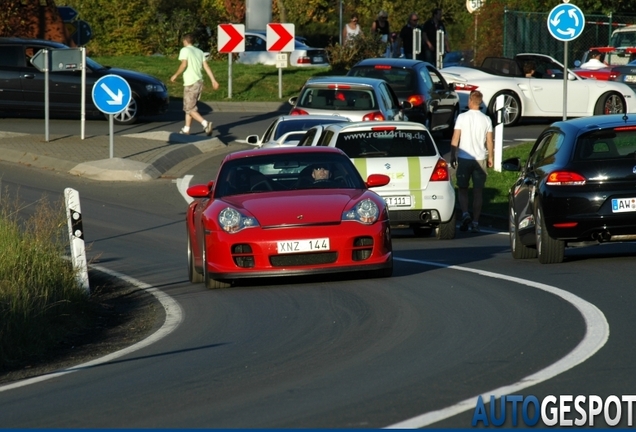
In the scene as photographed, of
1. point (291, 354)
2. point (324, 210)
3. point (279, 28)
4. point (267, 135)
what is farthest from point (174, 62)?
point (291, 354)

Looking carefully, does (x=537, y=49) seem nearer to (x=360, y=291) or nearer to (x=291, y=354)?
(x=360, y=291)

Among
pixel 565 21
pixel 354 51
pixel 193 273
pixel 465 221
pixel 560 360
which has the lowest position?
pixel 465 221

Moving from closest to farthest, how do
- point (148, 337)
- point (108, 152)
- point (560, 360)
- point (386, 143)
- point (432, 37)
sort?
point (560, 360), point (148, 337), point (386, 143), point (108, 152), point (432, 37)

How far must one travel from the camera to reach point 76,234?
40.6 ft

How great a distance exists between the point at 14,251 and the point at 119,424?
516 cm

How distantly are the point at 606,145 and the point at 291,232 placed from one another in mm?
3605

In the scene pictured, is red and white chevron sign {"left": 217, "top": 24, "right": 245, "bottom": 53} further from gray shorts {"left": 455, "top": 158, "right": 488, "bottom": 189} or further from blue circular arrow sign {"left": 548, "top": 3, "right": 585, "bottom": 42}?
gray shorts {"left": 455, "top": 158, "right": 488, "bottom": 189}

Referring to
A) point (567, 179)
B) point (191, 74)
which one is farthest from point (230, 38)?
point (567, 179)

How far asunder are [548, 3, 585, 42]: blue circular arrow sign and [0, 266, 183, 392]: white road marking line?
1043cm

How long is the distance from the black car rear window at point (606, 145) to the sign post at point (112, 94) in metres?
11.2

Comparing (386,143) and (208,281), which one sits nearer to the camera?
(208,281)

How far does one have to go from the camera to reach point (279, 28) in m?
33.8

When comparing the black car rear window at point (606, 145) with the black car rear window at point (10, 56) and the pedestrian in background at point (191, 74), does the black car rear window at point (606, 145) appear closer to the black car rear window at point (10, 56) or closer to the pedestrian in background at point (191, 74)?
the pedestrian in background at point (191, 74)

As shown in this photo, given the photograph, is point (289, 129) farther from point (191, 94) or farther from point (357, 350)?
point (357, 350)
